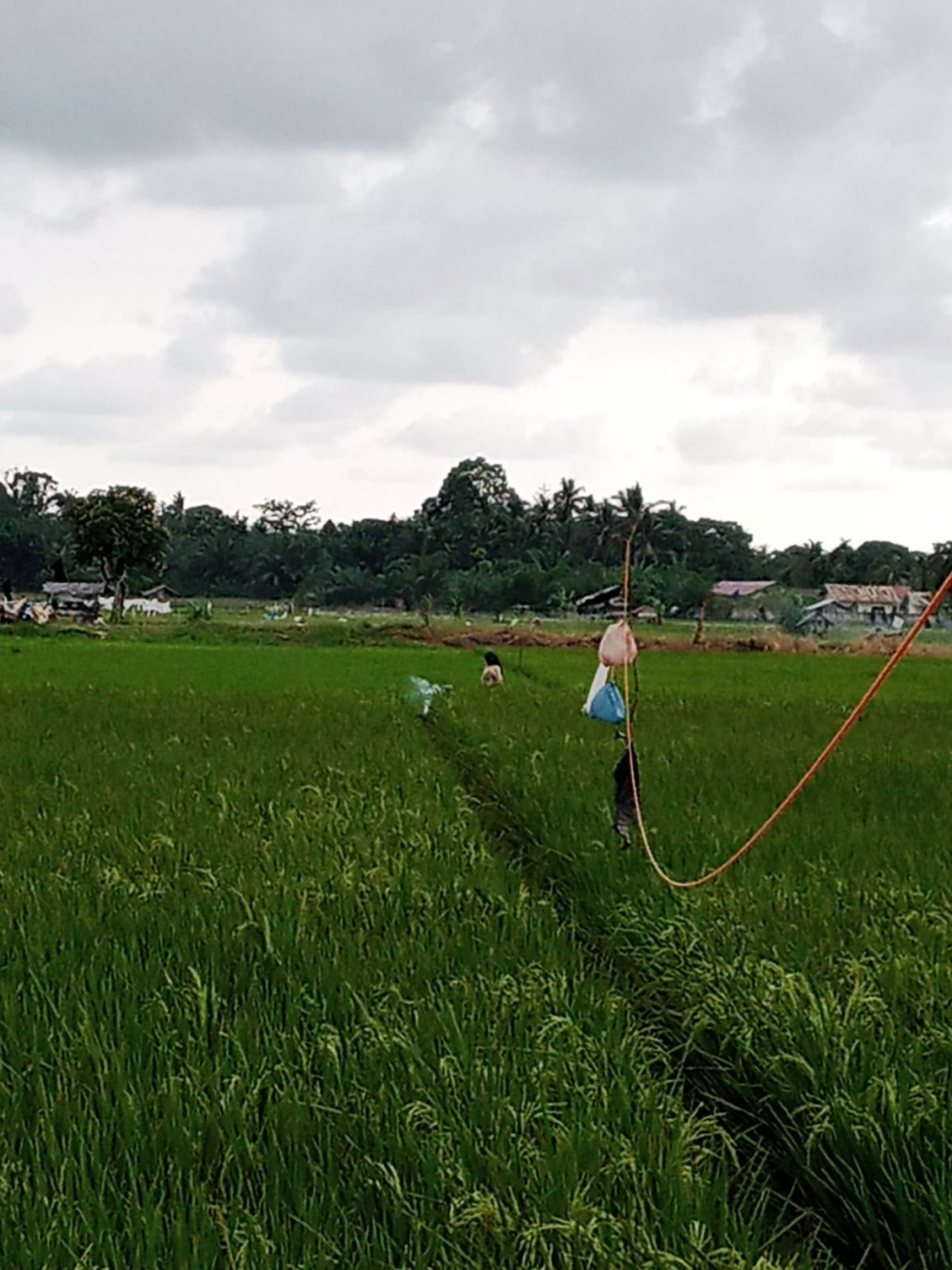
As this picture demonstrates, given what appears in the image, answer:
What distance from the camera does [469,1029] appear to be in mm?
3082

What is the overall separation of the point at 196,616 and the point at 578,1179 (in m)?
37.0

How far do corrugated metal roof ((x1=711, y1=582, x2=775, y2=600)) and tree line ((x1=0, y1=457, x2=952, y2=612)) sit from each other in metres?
0.78

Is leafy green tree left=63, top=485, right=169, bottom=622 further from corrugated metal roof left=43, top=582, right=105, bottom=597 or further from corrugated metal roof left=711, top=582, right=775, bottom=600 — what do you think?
corrugated metal roof left=43, top=582, right=105, bottom=597

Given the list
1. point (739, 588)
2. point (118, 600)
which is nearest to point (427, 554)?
point (739, 588)

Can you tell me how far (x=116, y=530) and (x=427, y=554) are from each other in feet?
71.3

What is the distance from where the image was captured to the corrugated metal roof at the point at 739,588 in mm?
47969

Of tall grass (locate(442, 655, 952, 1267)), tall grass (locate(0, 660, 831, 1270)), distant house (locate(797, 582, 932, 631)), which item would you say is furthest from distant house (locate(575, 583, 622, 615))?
distant house (locate(797, 582, 932, 631))

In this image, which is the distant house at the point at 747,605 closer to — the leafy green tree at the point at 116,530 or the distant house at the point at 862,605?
the distant house at the point at 862,605

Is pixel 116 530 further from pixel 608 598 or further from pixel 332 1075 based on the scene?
pixel 332 1075

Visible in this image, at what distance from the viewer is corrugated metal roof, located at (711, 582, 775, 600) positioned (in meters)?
48.0

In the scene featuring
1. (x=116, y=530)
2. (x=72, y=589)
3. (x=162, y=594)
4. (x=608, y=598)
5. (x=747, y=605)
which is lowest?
(x=162, y=594)

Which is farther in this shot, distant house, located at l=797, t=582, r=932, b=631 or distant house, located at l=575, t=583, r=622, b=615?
distant house, located at l=797, t=582, r=932, b=631

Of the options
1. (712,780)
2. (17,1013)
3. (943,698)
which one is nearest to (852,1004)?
(17,1013)

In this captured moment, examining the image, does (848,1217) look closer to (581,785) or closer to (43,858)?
(43,858)
